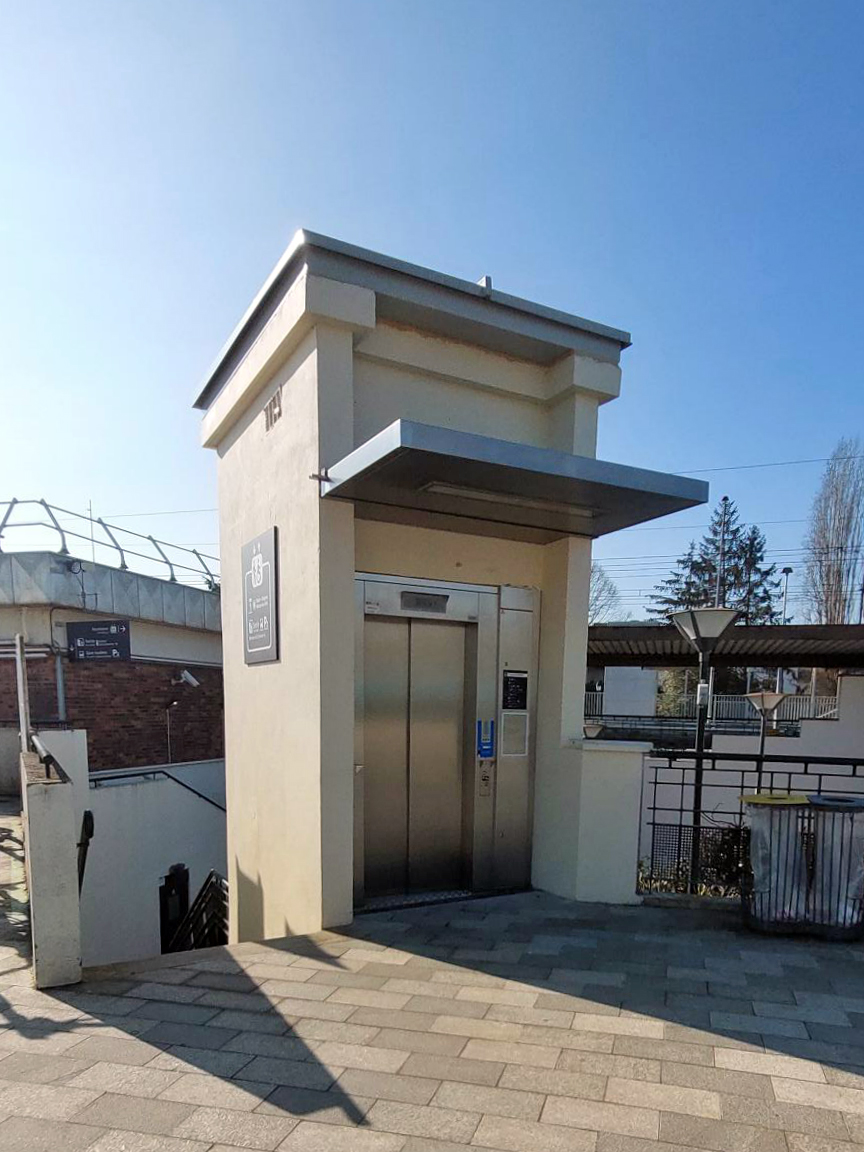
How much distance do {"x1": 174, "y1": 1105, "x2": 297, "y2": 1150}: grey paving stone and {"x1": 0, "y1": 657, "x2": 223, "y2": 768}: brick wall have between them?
9.96m

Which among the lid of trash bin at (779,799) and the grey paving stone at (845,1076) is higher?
the lid of trash bin at (779,799)

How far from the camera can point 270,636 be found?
535cm

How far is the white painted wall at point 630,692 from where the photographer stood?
24578mm

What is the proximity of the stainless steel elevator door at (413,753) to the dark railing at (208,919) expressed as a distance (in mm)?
3436

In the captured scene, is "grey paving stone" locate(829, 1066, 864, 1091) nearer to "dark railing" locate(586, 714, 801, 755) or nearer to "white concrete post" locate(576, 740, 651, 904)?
"white concrete post" locate(576, 740, 651, 904)

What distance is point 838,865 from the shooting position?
434 cm

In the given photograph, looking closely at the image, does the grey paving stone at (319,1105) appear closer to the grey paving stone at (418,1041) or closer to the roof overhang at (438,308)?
the grey paving stone at (418,1041)

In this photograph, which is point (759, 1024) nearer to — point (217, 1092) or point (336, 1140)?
point (336, 1140)

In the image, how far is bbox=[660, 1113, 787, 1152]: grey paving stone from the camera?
7.38 feet

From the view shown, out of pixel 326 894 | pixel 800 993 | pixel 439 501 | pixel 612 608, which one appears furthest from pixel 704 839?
pixel 612 608

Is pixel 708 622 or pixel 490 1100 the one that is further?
pixel 708 622

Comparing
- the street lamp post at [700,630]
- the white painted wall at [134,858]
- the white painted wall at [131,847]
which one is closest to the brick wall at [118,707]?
the white painted wall at [131,847]

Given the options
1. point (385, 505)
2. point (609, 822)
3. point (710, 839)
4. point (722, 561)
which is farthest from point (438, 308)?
point (722, 561)

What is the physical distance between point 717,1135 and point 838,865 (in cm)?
265
